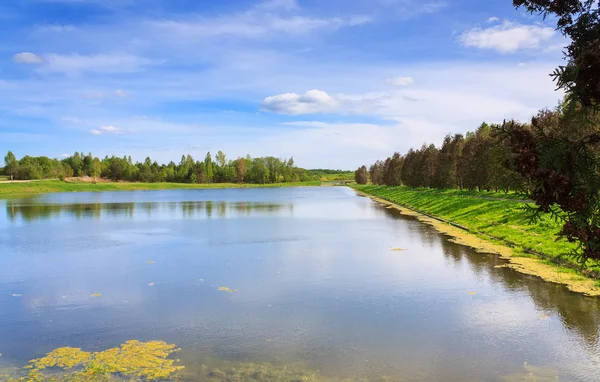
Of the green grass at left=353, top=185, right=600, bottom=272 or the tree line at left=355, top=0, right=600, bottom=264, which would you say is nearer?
the tree line at left=355, top=0, right=600, bottom=264

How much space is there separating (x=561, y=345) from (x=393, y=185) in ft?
316

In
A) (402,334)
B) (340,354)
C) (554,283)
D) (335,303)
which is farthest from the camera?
(554,283)

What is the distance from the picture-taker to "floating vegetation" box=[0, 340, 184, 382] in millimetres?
8930

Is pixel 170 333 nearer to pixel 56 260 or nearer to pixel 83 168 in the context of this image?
pixel 56 260

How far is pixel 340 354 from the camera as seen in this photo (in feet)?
32.3

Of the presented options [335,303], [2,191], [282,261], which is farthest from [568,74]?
[2,191]

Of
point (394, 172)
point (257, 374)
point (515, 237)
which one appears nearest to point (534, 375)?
point (257, 374)

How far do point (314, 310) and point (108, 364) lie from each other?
5.54 metres

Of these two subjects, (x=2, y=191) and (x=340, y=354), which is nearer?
(x=340, y=354)

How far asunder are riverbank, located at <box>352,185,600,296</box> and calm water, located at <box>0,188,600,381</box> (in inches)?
44.2

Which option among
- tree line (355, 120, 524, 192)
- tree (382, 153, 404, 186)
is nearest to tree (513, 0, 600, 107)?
tree line (355, 120, 524, 192)

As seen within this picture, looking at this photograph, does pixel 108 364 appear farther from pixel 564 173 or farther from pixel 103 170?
pixel 103 170

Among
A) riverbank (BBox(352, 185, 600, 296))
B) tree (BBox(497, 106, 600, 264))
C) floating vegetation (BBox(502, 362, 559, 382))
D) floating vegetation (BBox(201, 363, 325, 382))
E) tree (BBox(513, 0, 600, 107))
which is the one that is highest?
tree (BBox(513, 0, 600, 107))

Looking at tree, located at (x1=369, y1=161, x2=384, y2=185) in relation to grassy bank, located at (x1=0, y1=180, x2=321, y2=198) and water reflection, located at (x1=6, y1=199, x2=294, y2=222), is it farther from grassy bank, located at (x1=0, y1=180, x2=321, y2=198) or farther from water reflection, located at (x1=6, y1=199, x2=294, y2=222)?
water reflection, located at (x1=6, y1=199, x2=294, y2=222)
